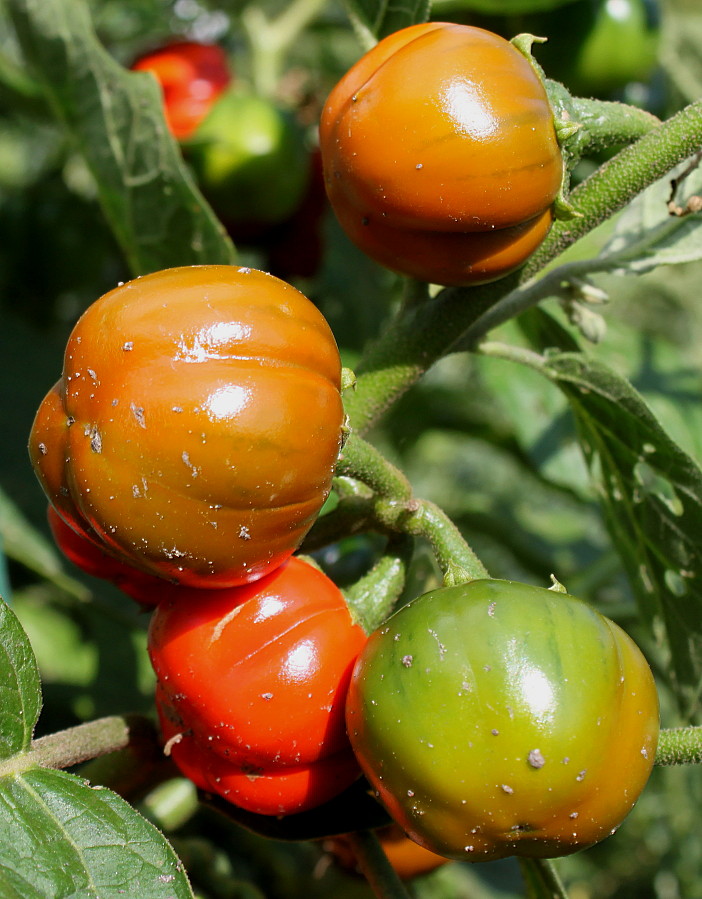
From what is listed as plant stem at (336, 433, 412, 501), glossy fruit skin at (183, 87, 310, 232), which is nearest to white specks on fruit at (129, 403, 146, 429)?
plant stem at (336, 433, 412, 501)

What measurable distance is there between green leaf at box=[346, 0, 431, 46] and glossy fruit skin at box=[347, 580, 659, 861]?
0.99 metres

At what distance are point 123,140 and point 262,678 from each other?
1.21 metres

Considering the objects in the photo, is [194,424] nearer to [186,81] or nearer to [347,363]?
[347,363]

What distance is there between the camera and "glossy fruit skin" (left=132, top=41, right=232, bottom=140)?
3114mm

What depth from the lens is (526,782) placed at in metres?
1.11

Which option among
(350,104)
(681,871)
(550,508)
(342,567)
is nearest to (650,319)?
(550,508)

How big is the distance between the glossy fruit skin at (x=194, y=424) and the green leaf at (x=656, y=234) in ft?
2.30

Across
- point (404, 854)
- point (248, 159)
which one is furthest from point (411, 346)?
point (248, 159)

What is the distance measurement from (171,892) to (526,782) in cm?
42

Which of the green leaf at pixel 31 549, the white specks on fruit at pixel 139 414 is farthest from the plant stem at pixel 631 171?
the green leaf at pixel 31 549

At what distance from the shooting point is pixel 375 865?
4.92ft

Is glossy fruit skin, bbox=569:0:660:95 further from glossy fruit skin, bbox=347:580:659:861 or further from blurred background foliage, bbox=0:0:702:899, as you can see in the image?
glossy fruit skin, bbox=347:580:659:861

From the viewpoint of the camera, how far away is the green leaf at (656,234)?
5.50ft

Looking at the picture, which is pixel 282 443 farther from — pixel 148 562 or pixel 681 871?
pixel 681 871
